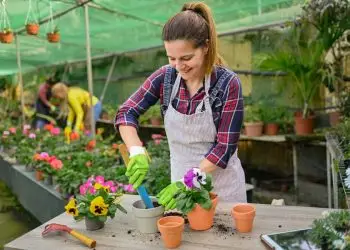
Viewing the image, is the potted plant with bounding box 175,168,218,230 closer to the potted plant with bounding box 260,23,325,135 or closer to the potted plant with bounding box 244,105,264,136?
the potted plant with bounding box 260,23,325,135

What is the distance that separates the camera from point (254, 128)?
15.7ft

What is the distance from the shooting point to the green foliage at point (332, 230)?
0.92m

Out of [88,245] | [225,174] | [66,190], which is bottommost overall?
[66,190]

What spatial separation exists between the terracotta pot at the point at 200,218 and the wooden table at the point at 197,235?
0.06 feet

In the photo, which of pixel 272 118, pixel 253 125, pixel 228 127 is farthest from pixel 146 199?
pixel 272 118

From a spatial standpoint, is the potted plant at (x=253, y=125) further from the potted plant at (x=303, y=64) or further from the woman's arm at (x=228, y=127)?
the woman's arm at (x=228, y=127)

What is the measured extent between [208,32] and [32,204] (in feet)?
10.5

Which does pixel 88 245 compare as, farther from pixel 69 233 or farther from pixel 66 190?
pixel 66 190

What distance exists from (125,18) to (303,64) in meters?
2.88

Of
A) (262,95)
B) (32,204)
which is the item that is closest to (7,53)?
(32,204)

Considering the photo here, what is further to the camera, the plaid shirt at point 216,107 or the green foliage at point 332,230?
the plaid shirt at point 216,107

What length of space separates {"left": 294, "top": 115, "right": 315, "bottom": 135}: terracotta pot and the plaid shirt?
294cm

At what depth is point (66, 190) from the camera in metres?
3.26

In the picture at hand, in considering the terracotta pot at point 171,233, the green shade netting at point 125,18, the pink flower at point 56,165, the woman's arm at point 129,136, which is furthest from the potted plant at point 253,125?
the terracotta pot at point 171,233
